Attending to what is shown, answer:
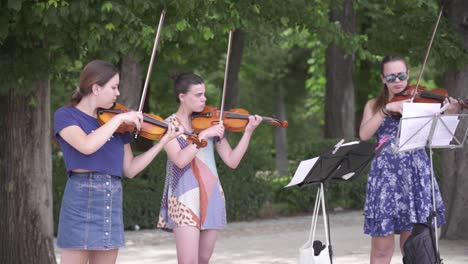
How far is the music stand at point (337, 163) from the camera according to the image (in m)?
6.37

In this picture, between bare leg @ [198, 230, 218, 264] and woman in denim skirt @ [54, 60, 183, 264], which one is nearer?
woman in denim skirt @ [54, 60, 183, 264]

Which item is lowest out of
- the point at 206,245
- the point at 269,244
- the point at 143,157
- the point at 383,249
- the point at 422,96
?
the point at 269,244

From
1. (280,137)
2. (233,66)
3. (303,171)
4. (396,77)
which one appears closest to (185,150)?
(303,171)

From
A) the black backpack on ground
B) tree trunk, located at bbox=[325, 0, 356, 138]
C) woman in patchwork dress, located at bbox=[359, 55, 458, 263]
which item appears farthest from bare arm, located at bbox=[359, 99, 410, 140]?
tree trunk, located at bbox=[325, 0, 356, 138]

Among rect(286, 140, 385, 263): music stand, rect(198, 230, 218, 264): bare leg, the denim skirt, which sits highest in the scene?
rect(286, 140, 385, 263): music stand

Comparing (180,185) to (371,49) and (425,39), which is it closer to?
(425,39)

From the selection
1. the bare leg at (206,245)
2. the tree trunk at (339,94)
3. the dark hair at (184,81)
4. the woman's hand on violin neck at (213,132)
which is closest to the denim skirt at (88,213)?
the woman's hand on violin neck at (213,132)

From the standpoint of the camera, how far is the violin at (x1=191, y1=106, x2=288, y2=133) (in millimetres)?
6266

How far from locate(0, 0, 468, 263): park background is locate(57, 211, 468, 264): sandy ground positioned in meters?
0.65

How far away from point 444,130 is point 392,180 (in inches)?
20.0

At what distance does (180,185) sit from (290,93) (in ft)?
82.4

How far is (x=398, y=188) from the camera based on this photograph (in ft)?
22.0

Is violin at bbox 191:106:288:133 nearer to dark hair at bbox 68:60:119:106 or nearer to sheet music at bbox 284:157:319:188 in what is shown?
sheet music at bbox 284:157:319:188

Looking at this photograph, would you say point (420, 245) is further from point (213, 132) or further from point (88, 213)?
point (88, 213)
